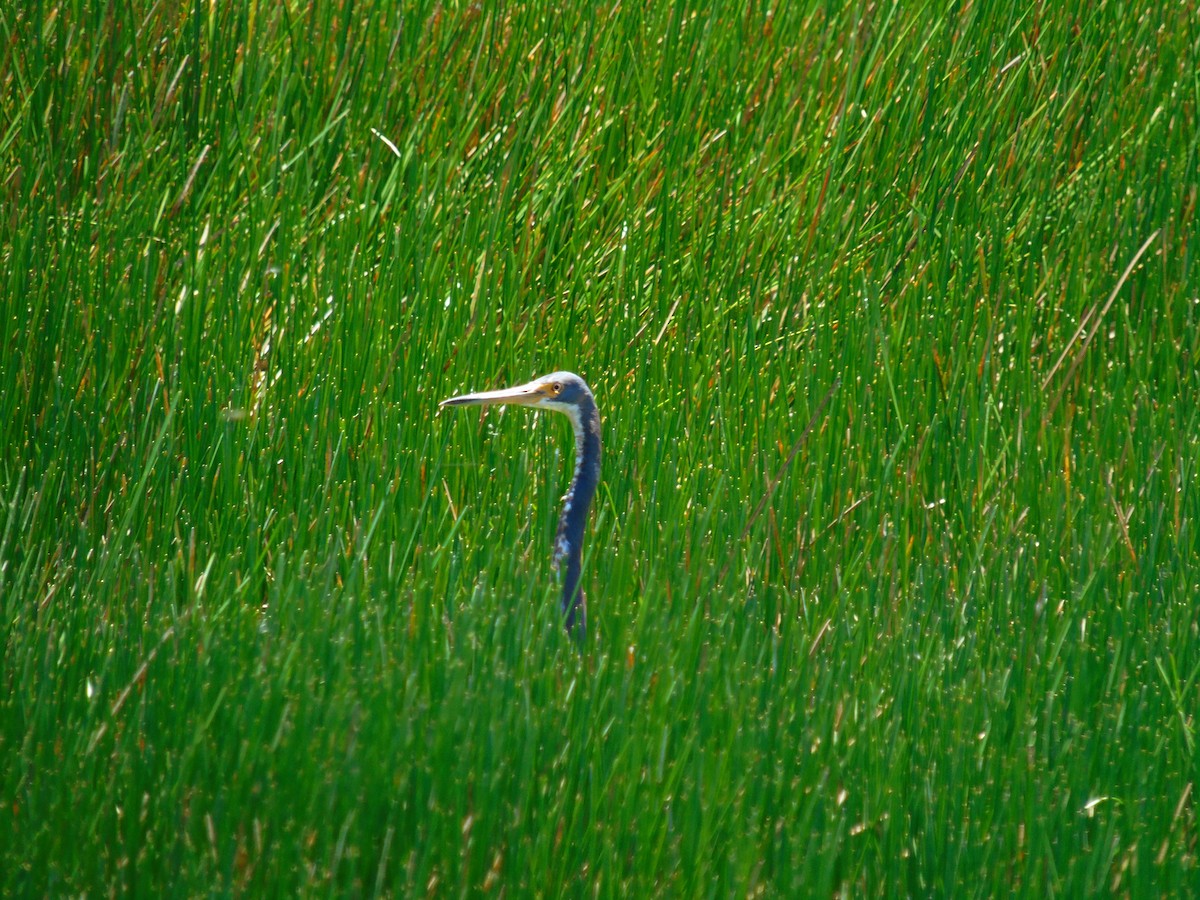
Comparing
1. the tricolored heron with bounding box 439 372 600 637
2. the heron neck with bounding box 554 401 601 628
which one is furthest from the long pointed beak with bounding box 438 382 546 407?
the heron neck with bounding box 554 401 601 628

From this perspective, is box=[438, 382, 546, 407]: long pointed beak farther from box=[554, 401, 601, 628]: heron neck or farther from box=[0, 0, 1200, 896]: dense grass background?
box=[0, 0, 1200, 896]: dense grass background

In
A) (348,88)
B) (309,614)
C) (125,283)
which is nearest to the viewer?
(309,614)

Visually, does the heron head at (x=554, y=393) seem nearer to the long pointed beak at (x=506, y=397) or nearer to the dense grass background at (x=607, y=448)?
the long pointed beak at (x=506, y=397)

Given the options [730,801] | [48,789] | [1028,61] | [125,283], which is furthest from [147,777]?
[1028,61]

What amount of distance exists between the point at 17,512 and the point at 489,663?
1.34 meters

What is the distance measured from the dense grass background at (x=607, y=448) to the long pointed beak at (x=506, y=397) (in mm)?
300

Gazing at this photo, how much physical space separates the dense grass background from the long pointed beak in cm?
30

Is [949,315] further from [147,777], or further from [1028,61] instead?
Answer: [147,777]

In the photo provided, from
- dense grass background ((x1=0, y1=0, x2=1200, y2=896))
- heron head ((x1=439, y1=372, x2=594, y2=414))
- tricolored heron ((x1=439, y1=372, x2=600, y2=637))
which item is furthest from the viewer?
heron head ((x1=439, y1=372, x2=594, y2=414))

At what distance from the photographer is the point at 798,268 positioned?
14.8ft

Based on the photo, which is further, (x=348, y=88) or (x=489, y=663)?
(x=348, y=88)

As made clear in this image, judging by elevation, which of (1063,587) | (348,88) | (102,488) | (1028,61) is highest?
(1028,61)

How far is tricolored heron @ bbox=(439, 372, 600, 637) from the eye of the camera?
10.0ft

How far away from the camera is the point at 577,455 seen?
10.6ft
